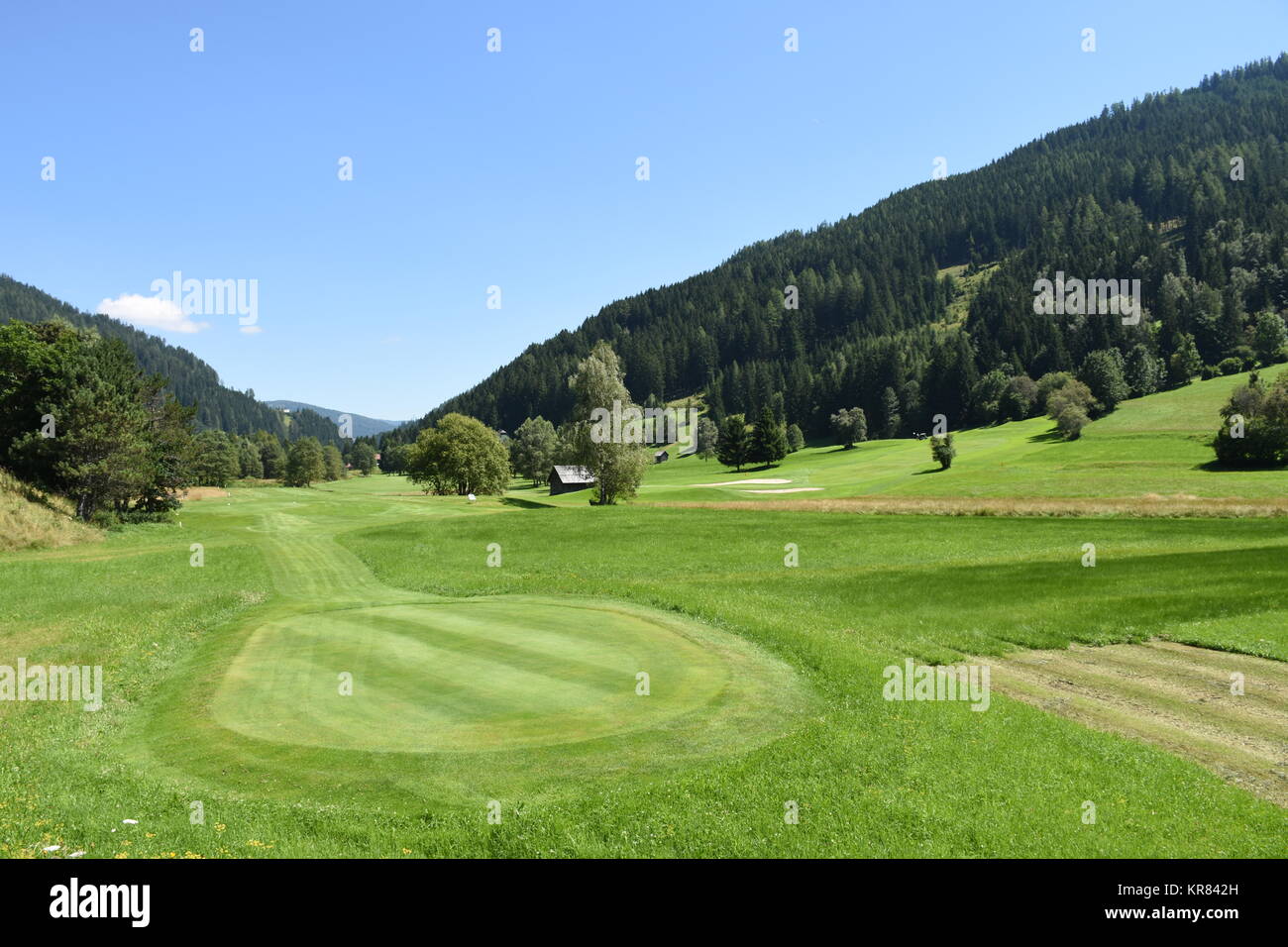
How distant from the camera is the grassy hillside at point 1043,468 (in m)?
65.1

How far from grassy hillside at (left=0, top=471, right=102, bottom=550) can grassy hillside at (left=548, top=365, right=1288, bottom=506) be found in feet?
160

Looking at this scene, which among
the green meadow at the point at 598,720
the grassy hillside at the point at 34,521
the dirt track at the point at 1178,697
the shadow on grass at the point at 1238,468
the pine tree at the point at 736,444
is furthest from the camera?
the pine tree at the point at 736,444

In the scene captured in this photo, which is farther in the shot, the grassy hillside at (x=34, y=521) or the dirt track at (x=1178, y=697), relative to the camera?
the grassy hillside at (x=34, y=521)

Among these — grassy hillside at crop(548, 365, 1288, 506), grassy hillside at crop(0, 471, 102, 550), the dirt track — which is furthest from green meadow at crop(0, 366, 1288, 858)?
grassy hillside at crop(548, 365, 1288, 506)

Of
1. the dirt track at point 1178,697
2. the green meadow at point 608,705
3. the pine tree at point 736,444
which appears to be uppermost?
the pine tree at point 736,444

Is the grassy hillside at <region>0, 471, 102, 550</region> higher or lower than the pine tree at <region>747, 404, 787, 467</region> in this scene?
lower

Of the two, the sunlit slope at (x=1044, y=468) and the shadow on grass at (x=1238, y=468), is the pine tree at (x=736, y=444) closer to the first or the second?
the sunlit slope at (x=1044, y=468)

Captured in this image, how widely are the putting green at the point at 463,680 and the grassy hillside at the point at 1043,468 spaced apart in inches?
2034

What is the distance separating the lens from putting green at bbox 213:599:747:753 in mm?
12945

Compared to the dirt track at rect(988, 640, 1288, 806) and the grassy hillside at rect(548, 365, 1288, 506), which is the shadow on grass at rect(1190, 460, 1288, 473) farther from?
the dirt track at rect(988, 640, 1288, 806)

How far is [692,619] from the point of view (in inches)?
931

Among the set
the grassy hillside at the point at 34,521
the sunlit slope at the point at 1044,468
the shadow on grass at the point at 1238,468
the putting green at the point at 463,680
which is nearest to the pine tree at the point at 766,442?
the sunlit slope at the point at 1044,468

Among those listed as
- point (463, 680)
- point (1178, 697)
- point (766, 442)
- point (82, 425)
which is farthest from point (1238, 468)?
point (82, 425)

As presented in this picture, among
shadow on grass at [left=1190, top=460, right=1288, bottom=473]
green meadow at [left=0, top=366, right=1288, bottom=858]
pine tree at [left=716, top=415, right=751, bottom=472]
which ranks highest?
pine tree at [left=716, top=415, right=751, bottom=472]
